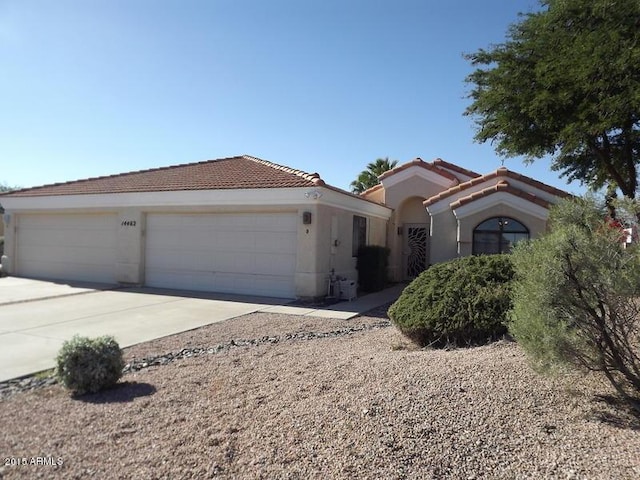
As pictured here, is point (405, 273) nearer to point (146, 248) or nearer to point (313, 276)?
point (313, 276)

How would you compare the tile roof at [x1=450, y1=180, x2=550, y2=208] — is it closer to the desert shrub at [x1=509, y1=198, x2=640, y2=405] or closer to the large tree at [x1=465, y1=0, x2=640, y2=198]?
the large tree at [x1=465, y1=0, x2=640, y2=198]

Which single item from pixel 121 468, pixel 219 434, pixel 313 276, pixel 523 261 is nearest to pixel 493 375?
pixel 523 261

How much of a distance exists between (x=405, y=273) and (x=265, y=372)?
1499cm

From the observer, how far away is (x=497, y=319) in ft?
21.4

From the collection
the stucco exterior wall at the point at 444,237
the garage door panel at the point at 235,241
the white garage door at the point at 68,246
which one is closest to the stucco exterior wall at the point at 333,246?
the garage door panel at the point at 235,241

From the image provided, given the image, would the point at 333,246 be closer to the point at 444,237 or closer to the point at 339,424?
the point at 444,237

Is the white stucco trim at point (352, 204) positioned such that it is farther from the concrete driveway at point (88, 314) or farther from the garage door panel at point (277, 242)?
the concrete driveway at point (88, 314)

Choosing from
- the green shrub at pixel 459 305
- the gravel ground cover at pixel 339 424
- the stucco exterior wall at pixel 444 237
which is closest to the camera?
the gravel ground cover at pixel 339 424

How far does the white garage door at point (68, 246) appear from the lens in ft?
56.4

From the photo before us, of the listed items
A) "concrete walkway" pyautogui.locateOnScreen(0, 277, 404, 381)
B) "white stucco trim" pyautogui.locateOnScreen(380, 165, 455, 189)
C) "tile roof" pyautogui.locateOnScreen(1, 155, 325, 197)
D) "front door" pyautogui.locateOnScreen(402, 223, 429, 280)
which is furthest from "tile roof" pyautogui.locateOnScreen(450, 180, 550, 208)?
"front door" pyautogui.locateOnScreen(402, 223, 429, 280)

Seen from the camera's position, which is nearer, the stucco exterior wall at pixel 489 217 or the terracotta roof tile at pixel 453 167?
the stucco exterior wall at pixel 489 217

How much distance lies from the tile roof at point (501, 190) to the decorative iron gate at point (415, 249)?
512cm

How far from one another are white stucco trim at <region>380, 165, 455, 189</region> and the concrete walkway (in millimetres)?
5245

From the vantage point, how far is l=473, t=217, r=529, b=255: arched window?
1430cm
